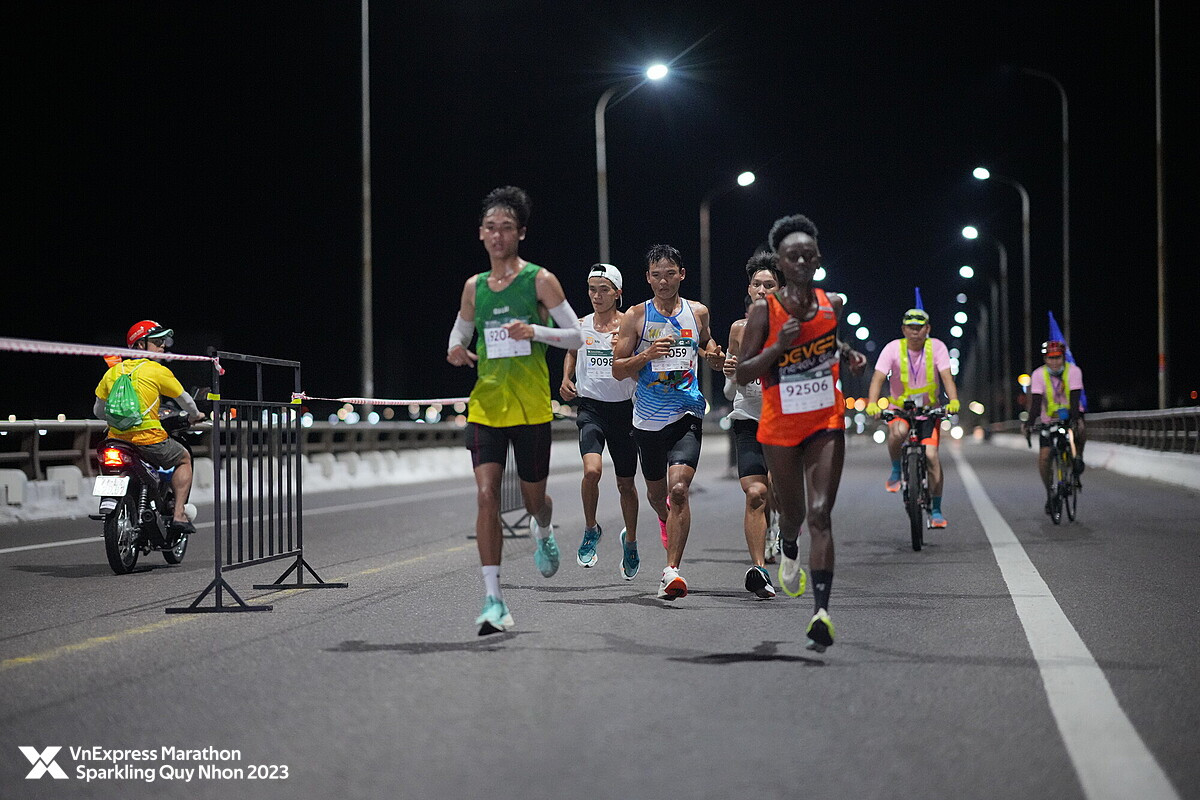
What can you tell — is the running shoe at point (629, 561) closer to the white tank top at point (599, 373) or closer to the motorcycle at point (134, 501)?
the white tank top at point (599, 373)

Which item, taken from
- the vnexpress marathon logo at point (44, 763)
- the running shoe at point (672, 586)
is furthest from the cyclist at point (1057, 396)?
the vnexpress marathon logo at point (44, 763)

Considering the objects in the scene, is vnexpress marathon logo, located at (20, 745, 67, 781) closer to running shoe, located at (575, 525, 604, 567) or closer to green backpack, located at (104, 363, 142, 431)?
running shoe, located at (575, 525, 604, 567)

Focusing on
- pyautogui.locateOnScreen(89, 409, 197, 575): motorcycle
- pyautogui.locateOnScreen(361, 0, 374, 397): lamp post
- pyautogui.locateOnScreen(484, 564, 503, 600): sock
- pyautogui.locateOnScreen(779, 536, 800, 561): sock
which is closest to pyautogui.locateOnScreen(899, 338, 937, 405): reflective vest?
pyautogui.locateOnScreen(779, 536, 800, 561): sock

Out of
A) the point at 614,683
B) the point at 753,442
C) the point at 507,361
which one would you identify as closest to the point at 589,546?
the point at 753,442

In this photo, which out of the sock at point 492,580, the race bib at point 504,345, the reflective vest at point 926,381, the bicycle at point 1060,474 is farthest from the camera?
the bicycle at point 1060,474

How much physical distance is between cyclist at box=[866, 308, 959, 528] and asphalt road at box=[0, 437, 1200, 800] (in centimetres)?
214

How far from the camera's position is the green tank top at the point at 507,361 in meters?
7.72

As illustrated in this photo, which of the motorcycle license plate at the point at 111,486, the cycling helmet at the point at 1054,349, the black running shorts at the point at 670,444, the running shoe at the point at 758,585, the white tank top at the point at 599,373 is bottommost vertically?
the running shoe at the point at 758,585

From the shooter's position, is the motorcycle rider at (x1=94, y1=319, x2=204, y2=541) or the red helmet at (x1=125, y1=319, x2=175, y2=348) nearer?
the motorcycle rider at (x1=94, y1=319, x2=204, y2=541)

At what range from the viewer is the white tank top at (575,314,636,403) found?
10156mm

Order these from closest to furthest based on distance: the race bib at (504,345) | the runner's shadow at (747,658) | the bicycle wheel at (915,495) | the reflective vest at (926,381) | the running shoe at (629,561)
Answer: the runner's shadow at (747,658) < the race bib at (504,345) < the running shoe at (629,561) < the bicycle wheel at (915,495) < the reflective vest at (926,381)

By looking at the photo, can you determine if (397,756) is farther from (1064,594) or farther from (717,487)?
(717,487)

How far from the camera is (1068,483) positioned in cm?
1502

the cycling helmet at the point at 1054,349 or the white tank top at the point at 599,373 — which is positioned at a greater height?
the cycling helmet at the point at 1054,349
